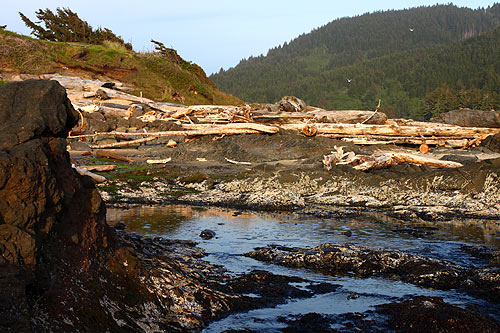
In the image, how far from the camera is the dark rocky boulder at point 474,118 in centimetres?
2061

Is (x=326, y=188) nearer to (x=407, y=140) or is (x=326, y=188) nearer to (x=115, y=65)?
(x=407, y=140)

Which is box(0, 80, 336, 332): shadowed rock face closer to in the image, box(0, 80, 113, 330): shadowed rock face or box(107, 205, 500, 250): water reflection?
box(0, 80, 113, 330): shadowed rock face

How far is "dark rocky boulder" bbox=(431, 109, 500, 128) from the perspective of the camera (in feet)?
67.6

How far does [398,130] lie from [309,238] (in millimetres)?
12824

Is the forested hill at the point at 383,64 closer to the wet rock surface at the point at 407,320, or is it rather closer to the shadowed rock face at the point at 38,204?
the wet rock surface at the point at 407,320

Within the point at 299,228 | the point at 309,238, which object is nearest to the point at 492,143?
the point at 299,228

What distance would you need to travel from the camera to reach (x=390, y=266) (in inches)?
263

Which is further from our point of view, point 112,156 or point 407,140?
point 407,140

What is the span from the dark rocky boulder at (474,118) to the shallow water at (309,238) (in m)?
11.9

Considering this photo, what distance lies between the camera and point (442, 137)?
20156 millimetres

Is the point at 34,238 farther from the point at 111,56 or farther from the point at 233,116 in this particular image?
the point at 111,56

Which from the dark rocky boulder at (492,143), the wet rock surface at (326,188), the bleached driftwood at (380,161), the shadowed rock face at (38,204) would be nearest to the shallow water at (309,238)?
the wet rock surface at (326,188)

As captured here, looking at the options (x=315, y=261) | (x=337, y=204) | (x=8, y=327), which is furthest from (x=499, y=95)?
(x=8, y=327)

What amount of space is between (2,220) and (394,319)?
3.54 m
